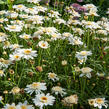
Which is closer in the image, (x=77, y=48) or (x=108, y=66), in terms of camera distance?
(x=108, y=66)

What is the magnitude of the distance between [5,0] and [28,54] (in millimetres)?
1977

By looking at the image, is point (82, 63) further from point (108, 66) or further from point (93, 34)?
point (93, 34)

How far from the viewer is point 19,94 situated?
69.1 inches

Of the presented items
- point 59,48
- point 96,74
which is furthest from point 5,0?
point 96,74

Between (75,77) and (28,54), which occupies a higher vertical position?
(28,54)

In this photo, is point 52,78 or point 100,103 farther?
point 52,78

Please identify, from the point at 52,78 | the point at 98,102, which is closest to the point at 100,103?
the point at 98,102

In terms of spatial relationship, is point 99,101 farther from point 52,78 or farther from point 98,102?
point 52,78

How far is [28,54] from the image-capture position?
77.7 inches

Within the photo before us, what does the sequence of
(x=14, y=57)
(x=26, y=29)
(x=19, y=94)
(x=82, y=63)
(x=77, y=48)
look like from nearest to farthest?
(x=19, y=94) → (x=14, y=57) → (x=82, y=63) → (x=77, y=48) → (x=26, y=29)

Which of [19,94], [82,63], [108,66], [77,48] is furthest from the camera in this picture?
[77,48]

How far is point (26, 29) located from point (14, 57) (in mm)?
831

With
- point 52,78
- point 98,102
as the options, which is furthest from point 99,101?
point 52,78

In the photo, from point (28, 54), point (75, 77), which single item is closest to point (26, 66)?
point (28, 54)
